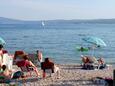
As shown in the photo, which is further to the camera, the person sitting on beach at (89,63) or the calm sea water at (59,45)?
the calm sea water at (59,45)

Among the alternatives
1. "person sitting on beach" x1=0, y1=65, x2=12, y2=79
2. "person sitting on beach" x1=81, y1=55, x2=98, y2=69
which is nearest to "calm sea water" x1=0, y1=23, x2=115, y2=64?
"person sitting on beach" x1=81, y1=55, x2=98, y2=69

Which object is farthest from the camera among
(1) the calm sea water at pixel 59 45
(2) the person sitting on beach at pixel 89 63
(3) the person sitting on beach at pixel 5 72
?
(1) the calm sea water at pixel 59 45

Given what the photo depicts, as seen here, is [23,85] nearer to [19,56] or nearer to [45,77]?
[45,77]

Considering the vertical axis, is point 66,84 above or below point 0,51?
below

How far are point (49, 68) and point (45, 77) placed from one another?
452 millimetres

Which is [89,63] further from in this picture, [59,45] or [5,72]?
[59,45]

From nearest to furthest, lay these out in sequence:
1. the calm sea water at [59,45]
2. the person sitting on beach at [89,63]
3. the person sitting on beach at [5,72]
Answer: the person sitting on beach at [5,72] → the person sitting on beach at [89,63] → the calm sea water at [59,45]

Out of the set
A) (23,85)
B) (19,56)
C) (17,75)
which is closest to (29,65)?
(17,75)

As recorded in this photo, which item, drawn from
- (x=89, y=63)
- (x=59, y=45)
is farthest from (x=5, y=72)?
(x=59, y=45)

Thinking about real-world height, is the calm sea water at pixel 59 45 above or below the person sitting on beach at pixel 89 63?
above

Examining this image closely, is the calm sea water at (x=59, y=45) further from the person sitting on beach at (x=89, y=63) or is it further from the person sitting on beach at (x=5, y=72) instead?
the person sitting on beach at (x=5, y=72)

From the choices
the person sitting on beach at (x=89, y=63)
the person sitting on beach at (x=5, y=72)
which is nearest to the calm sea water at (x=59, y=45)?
the person sitting on beach at (x=89, y=63)

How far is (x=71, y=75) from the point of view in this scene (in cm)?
1672

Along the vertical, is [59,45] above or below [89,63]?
above
